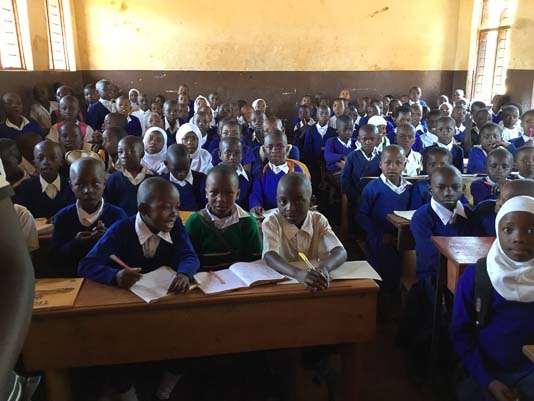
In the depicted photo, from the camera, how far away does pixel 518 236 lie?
5.33 ft

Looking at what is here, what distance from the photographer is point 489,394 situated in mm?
1655

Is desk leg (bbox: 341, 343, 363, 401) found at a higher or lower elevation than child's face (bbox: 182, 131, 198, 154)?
lower

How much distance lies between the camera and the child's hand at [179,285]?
5.47 ft

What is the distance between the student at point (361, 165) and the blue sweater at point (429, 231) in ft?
4.29

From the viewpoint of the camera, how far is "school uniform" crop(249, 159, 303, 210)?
3.36 meters

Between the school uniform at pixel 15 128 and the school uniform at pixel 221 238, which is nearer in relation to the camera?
the school uniform at pixel 221 238

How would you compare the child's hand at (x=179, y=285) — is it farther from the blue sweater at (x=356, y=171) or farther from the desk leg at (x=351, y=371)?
the blue sweater at (x=356, y=171)

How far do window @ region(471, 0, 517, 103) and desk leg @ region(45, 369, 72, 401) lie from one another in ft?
24.9

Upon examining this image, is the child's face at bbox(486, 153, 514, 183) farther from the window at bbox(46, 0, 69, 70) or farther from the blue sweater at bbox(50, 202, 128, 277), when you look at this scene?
the window at bbox(46, 0, 69, 70)

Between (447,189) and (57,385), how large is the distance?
6.57 ft

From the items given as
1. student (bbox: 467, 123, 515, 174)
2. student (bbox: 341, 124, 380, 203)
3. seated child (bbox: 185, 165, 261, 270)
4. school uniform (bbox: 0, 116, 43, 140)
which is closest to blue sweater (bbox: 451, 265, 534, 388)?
seated child (bbox: 185, 165, 261, 270)

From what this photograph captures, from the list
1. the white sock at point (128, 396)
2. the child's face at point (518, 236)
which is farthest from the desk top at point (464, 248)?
the white sock at point (128, 396)

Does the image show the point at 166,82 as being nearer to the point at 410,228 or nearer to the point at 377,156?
the point at 377,156

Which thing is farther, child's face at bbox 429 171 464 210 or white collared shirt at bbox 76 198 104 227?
child's face at bbox 429 171 464 210
